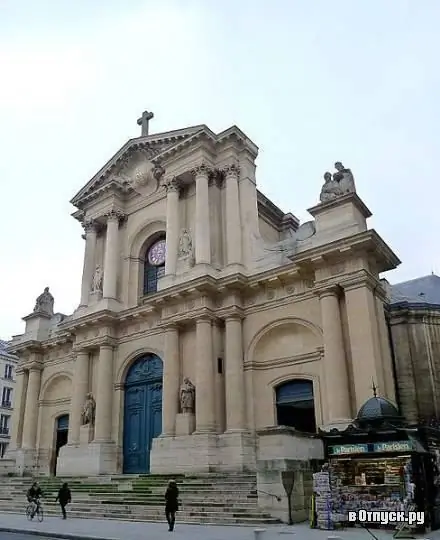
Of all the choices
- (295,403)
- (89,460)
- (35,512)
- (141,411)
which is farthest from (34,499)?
(295,403)

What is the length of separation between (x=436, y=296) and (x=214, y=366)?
419 inches

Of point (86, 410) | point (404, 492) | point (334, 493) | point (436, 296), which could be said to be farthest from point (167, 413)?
point (436, 296)

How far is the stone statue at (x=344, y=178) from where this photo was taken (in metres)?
18.0

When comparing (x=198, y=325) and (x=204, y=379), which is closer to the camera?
(x=204, y=379)

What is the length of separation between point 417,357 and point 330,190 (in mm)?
6270

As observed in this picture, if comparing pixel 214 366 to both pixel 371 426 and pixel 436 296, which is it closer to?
pixel 371 426

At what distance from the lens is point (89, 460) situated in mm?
20938

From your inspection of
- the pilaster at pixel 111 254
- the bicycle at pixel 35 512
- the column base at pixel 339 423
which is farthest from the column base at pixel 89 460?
the column base at pixel 339 423

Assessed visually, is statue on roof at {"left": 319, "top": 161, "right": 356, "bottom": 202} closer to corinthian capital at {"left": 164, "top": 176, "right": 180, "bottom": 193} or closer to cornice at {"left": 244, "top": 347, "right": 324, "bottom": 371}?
cornice at {"left": 244, "top": 347, "right": 324, "bottom": 371}

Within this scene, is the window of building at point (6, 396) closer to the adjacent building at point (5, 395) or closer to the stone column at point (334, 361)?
the adjacent building at point (5, 395)

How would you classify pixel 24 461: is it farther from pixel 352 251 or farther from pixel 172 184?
pixel 352 251

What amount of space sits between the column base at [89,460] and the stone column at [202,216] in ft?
26.9

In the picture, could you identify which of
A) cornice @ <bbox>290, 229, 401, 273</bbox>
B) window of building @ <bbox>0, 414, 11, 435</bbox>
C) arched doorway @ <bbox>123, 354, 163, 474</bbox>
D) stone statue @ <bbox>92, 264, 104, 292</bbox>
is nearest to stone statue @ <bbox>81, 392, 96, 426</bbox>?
arched doorway @ <bbox>123, 354, 163, 474</bbox>

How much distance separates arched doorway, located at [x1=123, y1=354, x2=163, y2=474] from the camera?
67.7 ft
